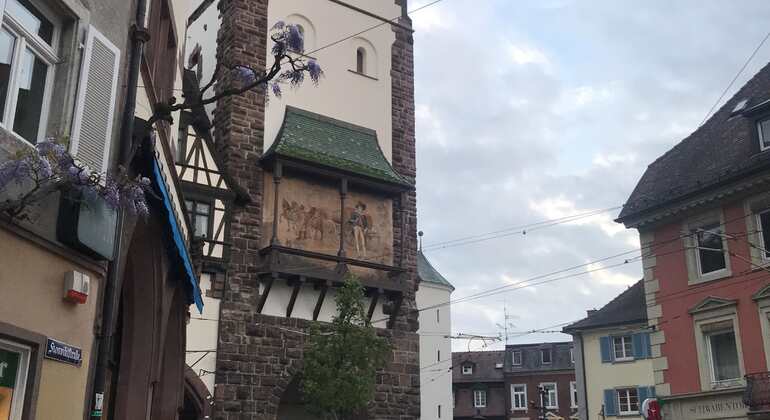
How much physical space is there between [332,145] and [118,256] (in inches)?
562

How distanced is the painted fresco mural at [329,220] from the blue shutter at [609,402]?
64.5 ft

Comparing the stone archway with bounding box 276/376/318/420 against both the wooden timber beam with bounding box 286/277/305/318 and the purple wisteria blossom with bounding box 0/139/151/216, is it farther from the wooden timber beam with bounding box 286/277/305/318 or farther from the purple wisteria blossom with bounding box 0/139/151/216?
the purple wisteria blossom with bounding box 0/139/151/216

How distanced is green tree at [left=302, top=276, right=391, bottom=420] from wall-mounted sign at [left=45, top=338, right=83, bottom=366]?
11.9 m

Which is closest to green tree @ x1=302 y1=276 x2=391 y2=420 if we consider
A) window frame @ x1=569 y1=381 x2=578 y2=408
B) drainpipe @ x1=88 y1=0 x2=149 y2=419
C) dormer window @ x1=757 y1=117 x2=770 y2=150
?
dormer window @ x1=757 y1=117 x2=770 y2=150

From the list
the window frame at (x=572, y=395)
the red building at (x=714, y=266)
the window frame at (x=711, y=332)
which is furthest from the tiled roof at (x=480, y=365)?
the window frame at (x=711, y=332)

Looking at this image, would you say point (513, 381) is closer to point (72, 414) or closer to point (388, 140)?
point (388, 140)

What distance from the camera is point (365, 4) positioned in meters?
24.5

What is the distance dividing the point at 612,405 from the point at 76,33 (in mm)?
34607

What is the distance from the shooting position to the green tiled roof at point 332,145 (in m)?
21.2

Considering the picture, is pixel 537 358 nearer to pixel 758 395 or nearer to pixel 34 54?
pixel 758 395

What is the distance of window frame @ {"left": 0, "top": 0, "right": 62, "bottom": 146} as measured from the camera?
6551 mm

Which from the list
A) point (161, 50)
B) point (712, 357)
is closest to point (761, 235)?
point (712, 357)

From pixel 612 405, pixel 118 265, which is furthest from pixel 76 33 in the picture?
pixel 612 405

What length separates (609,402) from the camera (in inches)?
1501
